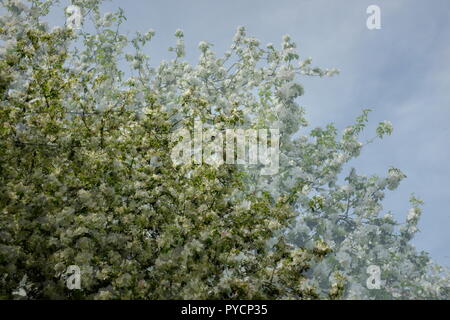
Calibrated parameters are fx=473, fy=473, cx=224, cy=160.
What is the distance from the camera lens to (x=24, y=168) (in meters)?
6.51

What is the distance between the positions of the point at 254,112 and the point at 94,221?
11.2 meters

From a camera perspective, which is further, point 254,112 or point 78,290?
point 254,112

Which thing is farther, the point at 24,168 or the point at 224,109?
the point at 224,109

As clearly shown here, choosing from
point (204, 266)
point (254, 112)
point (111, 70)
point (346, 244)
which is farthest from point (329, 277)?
point (204, 266)

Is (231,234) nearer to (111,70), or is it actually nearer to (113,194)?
(113,194)

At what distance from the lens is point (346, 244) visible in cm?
1731

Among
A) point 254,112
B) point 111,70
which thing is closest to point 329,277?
point 254,112
